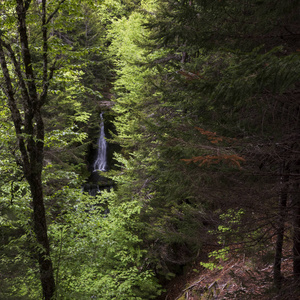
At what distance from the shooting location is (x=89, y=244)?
656 centimetres

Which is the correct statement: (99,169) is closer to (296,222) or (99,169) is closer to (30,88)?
(30,88)

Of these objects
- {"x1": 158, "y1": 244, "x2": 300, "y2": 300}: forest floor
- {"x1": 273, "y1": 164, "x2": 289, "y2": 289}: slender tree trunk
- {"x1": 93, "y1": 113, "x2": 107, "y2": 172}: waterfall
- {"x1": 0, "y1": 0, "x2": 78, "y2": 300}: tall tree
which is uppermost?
{"x1": 93, "y1": 113, "x2": 107, "y2": 172}: waterfall

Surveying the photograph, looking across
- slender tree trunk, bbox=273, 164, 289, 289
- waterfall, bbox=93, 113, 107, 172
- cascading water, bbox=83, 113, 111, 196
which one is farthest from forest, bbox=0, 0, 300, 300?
waterfall, bbox=93, 113, 107, 172

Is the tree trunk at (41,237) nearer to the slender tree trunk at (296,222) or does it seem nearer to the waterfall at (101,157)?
the slender tree trunk at (296,222)

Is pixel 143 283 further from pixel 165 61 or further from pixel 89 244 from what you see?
pixel 165 61

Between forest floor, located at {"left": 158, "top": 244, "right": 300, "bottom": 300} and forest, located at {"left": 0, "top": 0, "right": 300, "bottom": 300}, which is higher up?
forest, located at {"left": 0, "top": 0, "right": 300, "bottom": 300}

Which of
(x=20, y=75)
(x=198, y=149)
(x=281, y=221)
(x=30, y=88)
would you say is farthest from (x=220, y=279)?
(x=20, y=75)

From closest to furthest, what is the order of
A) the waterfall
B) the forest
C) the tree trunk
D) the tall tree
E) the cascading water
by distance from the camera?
the forest → the tall tree → the tree trunk → the cascading water → the waterfall

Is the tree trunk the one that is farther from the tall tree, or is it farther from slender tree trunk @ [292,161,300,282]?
slender tree trunk @ [292,161,300,282]

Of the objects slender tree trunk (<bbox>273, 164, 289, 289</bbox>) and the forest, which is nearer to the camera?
the forest

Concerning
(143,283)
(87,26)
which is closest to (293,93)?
(143,283)

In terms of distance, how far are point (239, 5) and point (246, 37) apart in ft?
2.35

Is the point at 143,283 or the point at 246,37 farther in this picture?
the point at 143,283

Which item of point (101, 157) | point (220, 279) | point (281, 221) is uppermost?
point (101, 157)
